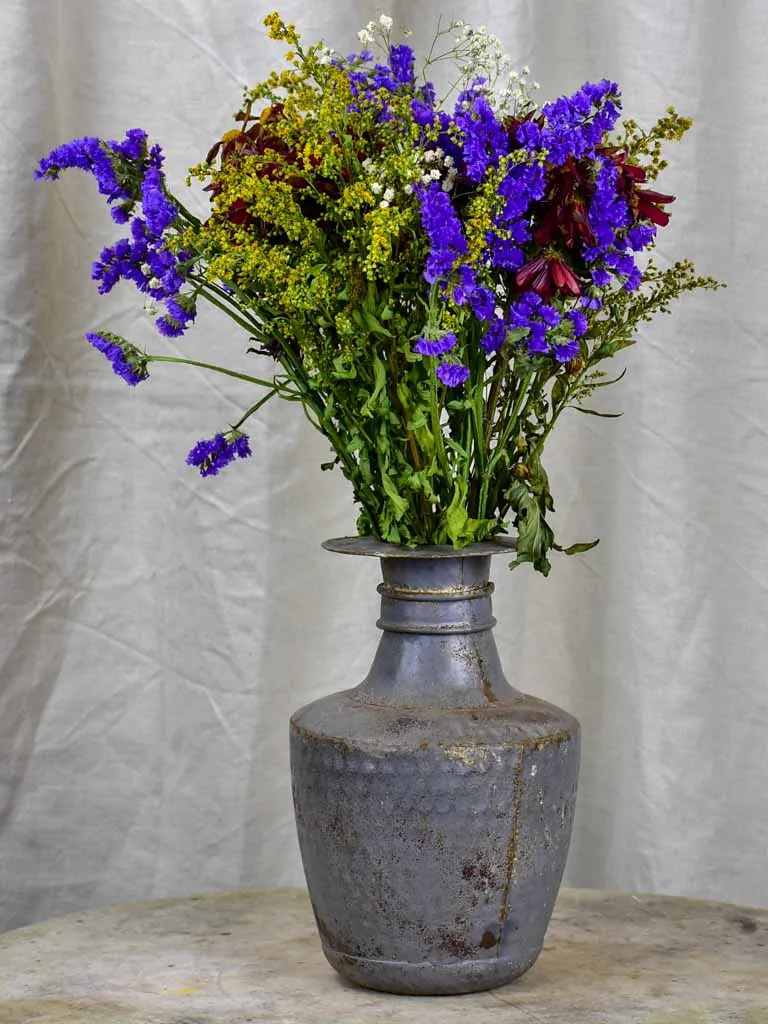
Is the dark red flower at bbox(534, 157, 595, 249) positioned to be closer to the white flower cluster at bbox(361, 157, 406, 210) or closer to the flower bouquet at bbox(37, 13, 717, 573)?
the flower bouquet at bbox(37, 13, 717, 573)

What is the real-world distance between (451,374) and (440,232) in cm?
9

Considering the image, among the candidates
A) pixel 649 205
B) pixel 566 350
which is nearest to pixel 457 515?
pixel 566 350

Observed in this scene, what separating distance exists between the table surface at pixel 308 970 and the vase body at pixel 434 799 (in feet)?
0.13

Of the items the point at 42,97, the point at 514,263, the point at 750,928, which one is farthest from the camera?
the point at 42,97

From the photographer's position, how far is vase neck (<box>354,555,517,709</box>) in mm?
1040

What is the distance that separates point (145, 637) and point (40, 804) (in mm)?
206

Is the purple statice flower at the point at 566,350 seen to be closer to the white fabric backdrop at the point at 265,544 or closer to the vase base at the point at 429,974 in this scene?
the vase base at the point at 429,974

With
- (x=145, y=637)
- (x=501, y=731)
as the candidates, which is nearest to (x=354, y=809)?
(x=501, y=731)

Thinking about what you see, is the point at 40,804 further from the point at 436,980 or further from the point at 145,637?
the point at 436,980

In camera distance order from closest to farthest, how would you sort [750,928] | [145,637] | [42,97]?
[750,928]
[42,97]
[145,637]

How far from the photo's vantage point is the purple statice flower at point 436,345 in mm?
957

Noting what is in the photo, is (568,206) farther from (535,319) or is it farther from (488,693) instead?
(488,693)

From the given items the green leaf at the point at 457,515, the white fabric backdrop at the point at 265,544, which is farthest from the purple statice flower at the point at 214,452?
the white fabric backdrop at the point at 265,544

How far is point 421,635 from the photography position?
3.45ft
